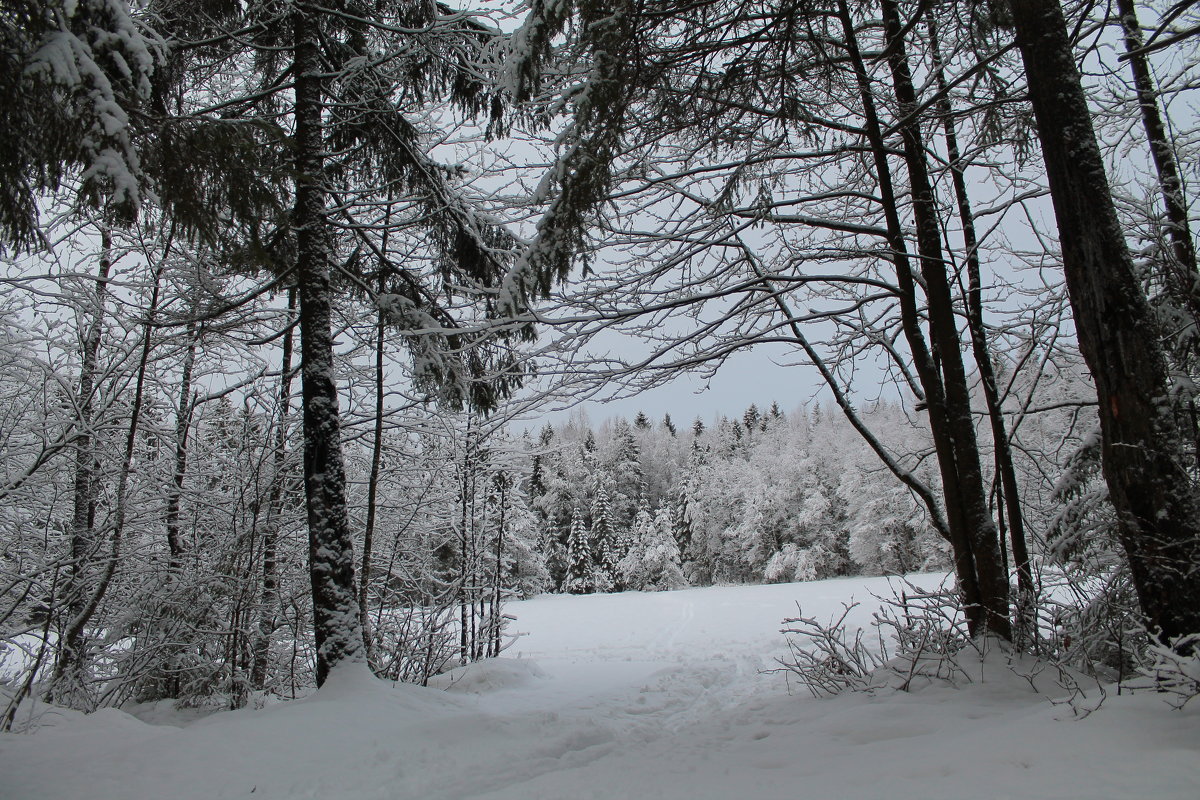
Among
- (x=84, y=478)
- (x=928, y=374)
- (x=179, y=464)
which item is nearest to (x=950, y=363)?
(x=928, y=374)

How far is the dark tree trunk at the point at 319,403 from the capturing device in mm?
4969

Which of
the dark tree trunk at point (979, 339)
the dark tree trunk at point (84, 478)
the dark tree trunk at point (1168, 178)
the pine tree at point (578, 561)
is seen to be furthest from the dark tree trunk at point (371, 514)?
the pine tree at point (578, 561)

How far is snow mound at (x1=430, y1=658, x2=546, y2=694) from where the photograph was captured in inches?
286

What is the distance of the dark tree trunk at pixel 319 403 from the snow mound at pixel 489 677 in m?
2.46

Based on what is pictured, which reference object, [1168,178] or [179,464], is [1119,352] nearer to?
[1168,178]

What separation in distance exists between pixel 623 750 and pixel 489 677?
4232mm

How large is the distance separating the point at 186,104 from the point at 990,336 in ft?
27.6

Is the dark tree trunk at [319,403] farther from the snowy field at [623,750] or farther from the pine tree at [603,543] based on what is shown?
the pine tree at [603,543]

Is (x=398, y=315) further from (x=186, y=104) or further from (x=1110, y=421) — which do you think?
(x=1110, y=421)

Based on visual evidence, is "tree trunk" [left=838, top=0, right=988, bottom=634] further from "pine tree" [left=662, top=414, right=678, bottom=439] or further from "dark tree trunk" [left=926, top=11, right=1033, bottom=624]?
"pine tree" [left=662, top=414, right=678, bottom=439]

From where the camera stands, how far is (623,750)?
13.1ft

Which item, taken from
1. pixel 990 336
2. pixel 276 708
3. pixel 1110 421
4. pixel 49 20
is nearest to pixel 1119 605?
pixel 1110 421

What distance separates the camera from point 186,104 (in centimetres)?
607

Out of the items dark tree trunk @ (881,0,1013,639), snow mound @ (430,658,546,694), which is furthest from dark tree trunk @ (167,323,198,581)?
dark tree trunk @ (881,0,1013,639)
